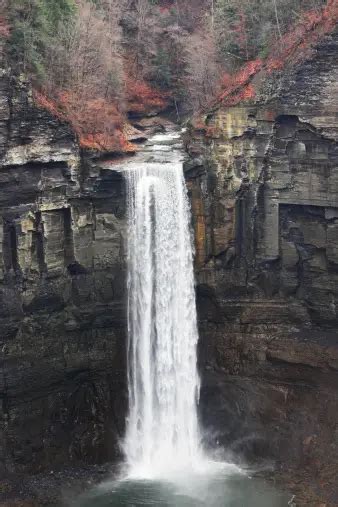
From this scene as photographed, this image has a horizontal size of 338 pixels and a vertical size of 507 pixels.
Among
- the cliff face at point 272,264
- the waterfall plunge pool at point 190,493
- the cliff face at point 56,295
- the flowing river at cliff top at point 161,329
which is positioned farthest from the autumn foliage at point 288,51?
the waterfall plunge pool at point 190,493

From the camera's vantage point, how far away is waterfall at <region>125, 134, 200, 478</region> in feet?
119

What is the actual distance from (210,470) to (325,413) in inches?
240

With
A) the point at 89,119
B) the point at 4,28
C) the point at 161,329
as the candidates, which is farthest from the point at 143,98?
the point at 161,329

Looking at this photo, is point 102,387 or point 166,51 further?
point 166,51

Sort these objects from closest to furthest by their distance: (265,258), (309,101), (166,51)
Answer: (309,101) < (265,258) < (166,51)

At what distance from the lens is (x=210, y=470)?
35.0 metres

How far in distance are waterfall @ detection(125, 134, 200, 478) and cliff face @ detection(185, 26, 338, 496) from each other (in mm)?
1117

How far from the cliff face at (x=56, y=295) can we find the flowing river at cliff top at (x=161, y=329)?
2.48 feet

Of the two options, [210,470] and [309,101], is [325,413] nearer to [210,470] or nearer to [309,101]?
[210,470]


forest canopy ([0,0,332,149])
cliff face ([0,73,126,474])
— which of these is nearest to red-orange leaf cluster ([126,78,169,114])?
forest canopy ([0,0,332,149])

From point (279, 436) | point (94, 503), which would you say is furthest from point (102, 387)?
point (279, 436)

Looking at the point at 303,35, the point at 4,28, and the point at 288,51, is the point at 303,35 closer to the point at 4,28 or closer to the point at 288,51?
the point at 288,51

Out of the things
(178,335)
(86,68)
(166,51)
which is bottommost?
(178,335)

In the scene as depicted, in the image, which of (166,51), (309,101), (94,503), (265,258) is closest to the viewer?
(94,503)
